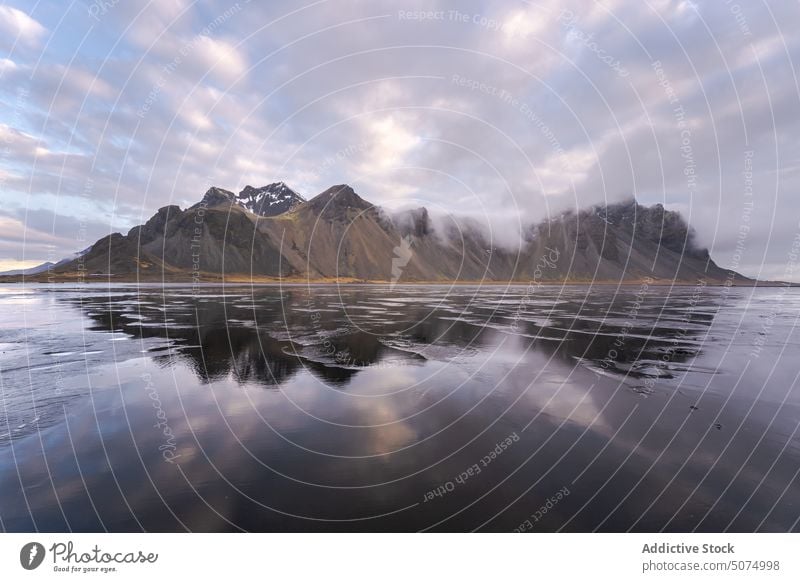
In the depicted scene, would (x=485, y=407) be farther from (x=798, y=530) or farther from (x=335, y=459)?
(x=798, y=530)

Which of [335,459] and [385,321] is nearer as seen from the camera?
[335,459]

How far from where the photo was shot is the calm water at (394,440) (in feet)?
24.6

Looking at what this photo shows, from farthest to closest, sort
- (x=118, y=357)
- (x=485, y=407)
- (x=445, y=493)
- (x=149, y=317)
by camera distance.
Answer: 1. (x=149, y=317)
2. (x=118, y=357)
3. (x=485, y=407)
4. (x=445, y=493)

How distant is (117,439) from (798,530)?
17.4 metres

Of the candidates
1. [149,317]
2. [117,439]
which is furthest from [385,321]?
[117,439]

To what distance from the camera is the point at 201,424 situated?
1153 cm

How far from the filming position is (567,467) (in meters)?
9.22

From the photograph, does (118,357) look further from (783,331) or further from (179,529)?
(783,331)

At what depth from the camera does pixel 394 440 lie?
10.7 meters

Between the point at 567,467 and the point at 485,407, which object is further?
the point at 485,407

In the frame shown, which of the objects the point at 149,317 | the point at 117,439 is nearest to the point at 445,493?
the point at 117,439

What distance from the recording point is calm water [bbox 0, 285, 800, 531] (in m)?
A: 7.51

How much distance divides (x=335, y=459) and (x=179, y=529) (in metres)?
3.61
